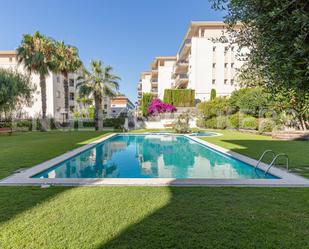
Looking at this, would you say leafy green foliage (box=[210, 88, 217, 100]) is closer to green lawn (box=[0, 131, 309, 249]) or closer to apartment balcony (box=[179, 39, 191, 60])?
apartment balcony (box=[179, 39, 191, 60])

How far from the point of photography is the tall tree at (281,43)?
94.5 inches

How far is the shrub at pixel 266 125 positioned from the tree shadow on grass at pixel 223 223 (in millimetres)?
15664

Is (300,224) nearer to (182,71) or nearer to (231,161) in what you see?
(231,161)

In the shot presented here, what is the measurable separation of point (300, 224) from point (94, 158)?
9.11 metres

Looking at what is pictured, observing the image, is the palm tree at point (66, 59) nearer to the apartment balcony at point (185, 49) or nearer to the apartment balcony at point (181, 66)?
the apartment balcony at point (185, 49)

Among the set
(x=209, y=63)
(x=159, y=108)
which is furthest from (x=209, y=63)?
(x=159, y=108)

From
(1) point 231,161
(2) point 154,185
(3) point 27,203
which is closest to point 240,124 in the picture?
(1) point 231,161

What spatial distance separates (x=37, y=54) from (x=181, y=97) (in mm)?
21208

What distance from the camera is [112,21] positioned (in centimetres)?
2002

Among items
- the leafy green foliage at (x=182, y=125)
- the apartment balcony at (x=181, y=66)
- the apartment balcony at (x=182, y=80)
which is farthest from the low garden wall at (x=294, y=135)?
the apartment balcony at (x=181, y=66)

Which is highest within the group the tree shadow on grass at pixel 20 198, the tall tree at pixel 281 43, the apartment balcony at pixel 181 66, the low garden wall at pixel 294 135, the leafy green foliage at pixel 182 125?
the apartment balcony at pixel 181 66

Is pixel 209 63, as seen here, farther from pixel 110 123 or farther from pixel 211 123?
pixel 110 123

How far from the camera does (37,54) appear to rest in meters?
21.8

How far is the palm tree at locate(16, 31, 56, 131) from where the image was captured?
21.9 m
